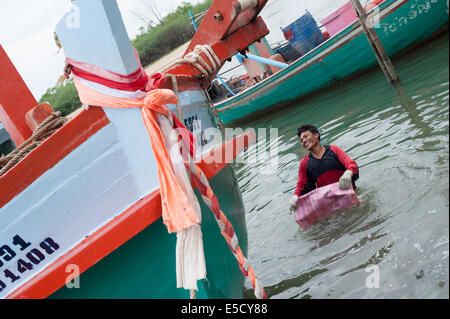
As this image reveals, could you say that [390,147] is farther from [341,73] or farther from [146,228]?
[341,73]

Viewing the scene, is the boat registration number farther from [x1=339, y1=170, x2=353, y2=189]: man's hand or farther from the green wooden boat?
the green wooden boat

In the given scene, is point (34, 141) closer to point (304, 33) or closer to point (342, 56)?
point (342, 56)

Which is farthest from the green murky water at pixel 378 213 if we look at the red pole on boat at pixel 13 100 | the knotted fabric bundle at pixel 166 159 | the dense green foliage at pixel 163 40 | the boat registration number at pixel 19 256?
the dense green foliage at pixel 163 40

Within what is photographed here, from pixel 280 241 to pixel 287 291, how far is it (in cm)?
101

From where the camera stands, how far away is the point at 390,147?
583cm

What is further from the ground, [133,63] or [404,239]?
[133,63]

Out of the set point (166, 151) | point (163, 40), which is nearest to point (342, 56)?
point (166, 151)

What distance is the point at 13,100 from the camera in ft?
10.9

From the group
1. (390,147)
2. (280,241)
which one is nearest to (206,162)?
(280,241)

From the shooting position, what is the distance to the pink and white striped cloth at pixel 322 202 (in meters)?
4.31

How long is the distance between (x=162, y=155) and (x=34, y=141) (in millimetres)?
906

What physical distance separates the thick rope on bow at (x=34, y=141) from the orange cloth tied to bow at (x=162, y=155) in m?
0.32

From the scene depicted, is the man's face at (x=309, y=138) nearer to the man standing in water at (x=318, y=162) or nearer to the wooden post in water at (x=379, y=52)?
the man standing in water at (x=318, y=162)

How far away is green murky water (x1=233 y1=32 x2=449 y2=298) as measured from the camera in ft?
10.4
